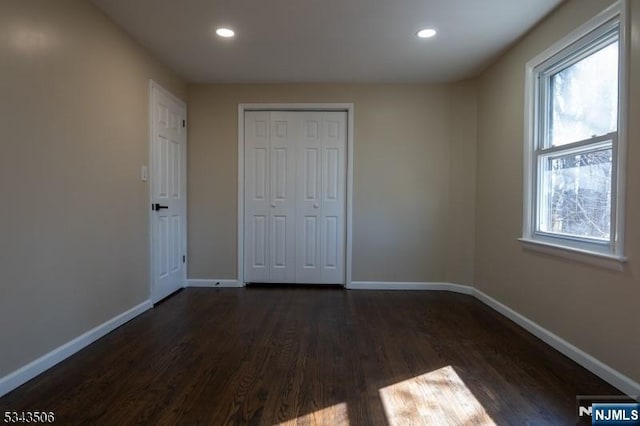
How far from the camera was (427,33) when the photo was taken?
9.37ft

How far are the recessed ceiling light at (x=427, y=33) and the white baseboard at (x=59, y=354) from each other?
3.35 m

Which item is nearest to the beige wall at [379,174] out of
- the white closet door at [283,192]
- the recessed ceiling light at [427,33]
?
the white closet door at [283,192]

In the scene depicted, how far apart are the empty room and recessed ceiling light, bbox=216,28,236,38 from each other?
0.16 feet

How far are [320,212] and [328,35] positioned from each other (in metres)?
1.94

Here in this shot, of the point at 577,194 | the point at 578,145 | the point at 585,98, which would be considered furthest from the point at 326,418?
the point at 585,98

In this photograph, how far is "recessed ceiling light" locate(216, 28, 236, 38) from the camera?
2817mm

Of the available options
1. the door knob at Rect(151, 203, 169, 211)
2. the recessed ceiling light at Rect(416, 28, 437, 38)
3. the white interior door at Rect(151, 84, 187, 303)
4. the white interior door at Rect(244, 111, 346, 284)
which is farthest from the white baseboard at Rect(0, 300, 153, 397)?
the recessed ceiling light at Rect(416, 28, 437, 38)

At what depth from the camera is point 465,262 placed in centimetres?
398

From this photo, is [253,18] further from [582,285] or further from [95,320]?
[582,285]

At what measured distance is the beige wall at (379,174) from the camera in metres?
4.04

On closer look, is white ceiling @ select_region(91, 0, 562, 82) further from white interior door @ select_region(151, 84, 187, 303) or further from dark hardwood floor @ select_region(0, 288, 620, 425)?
dark hardwood floor @ select_region(0, 288, 620, 425)

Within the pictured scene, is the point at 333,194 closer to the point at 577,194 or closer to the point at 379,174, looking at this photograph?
the point at 379,174

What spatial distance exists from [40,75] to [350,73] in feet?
8.79

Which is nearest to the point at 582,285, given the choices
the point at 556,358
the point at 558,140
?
the point at 556,358
